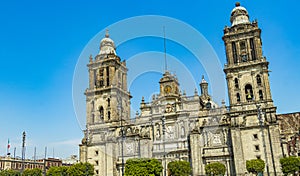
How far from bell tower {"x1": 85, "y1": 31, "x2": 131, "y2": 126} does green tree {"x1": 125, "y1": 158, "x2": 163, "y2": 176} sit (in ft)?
57.1

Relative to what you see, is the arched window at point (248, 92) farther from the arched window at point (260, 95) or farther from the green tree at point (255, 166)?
the green tree at point (255, 166)

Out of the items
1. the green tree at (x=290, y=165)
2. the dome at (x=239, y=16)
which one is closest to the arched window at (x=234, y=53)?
the dome at (x=239, y=16)

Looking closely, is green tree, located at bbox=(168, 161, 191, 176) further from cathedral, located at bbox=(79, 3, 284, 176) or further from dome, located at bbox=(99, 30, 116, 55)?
dome, located at bbox=(99, 30, 116, 55)

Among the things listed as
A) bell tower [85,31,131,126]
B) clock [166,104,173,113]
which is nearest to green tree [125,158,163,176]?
clock [166,104,173,113]

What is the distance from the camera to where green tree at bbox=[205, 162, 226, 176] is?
4403 centimetres

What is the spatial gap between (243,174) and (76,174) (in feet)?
85.4

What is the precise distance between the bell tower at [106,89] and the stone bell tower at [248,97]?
21.0 metres

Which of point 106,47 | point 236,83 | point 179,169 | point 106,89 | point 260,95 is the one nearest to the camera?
point 179,169

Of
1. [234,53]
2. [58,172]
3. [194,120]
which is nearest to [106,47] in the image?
[194,120]

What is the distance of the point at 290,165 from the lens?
130 ft

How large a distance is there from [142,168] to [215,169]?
39.2ft

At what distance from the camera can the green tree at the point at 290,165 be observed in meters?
39.4

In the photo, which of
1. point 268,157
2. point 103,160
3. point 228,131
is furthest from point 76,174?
point 268,157

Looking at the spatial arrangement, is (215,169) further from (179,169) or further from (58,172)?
(58,172)
